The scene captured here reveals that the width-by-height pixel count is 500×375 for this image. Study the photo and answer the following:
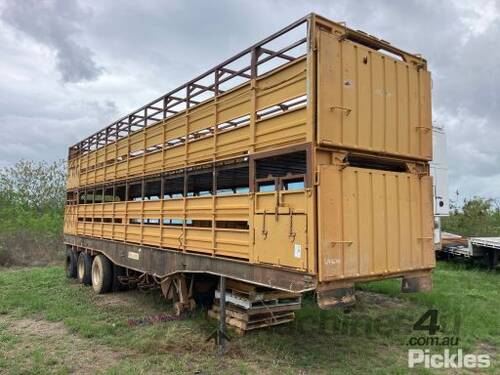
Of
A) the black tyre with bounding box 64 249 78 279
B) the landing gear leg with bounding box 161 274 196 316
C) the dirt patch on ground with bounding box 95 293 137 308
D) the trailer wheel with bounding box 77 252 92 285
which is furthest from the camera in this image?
the black tyre with bounding box 64 249 78 279

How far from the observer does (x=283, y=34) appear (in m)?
5.02

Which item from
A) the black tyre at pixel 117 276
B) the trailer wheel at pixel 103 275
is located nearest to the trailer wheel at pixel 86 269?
the trailer wheel at pixel 103 275

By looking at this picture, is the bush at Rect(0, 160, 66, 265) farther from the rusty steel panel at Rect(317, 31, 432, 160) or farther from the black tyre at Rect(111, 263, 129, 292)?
the rusty steel panel at Rect(317, 31, 432, 160)

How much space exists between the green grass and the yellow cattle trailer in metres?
1.02

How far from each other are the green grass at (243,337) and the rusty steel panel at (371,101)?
104 inches

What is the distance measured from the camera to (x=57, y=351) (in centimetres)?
594

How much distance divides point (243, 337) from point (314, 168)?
2.88 meters

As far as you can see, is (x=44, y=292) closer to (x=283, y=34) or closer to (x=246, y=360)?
(x=246, y=360)

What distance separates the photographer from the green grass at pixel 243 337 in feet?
17.4

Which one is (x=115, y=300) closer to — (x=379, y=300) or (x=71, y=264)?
(x=71, y=264)

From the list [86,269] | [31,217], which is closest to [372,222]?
[86,269]

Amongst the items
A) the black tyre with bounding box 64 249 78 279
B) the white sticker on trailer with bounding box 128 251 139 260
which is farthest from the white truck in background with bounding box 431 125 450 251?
the black tyre with bounding box 64 249 78 279

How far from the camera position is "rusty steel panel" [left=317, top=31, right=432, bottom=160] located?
15.3 feet

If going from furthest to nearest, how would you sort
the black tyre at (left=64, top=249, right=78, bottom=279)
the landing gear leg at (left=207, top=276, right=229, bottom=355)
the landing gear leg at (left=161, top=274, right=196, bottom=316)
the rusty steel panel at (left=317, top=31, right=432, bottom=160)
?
1. the black tyre at (left=64, top=249, right=78, bottom=279)
2. the landing gear leg at (left=161, top=274, right=196, bottom=316)
3. the landing gear leg at (left=207, top=276, right=229, bottom=355)
4. the rusty steel panel at (left=317, top=31, right=432, bottom=160)
